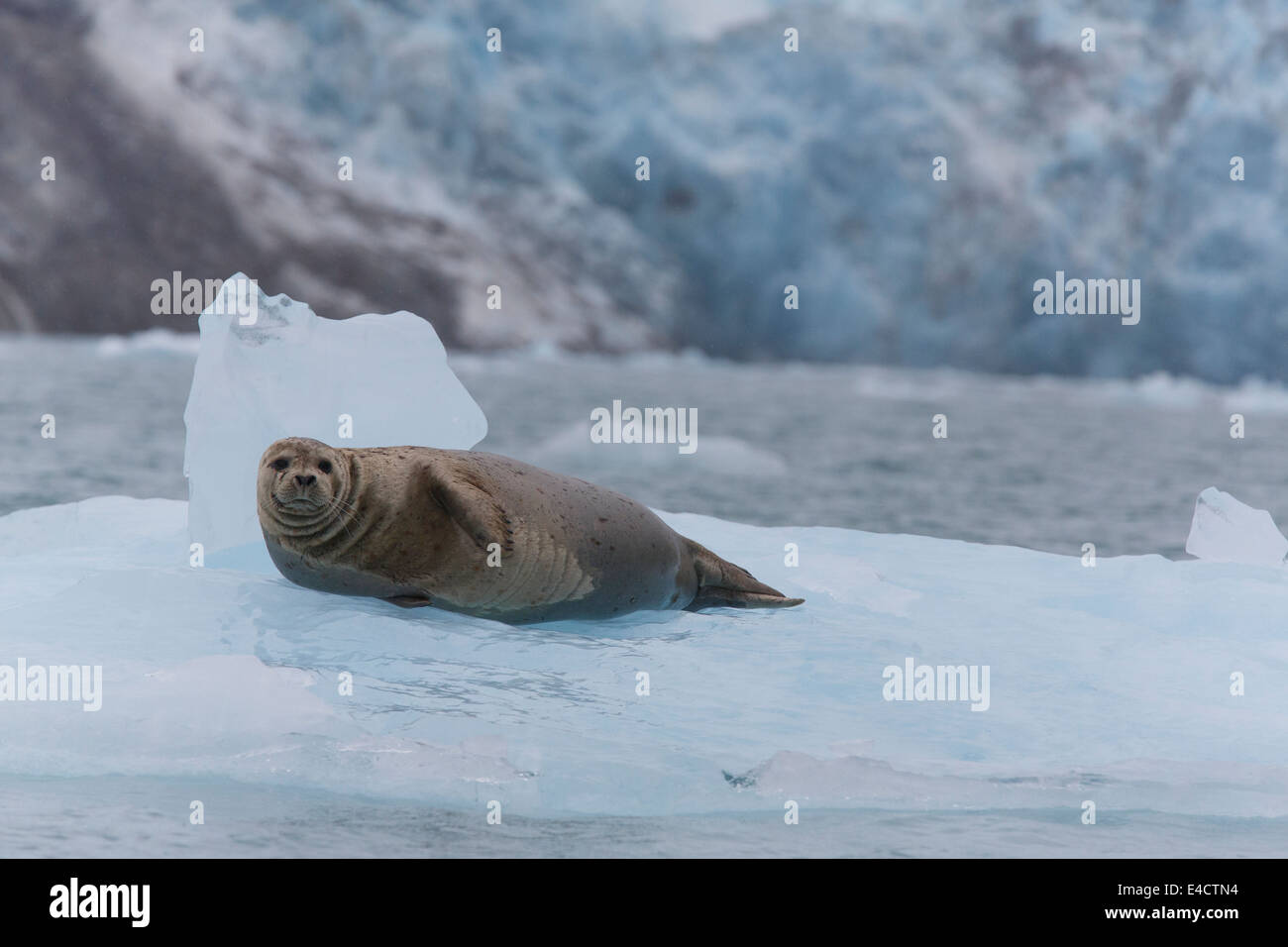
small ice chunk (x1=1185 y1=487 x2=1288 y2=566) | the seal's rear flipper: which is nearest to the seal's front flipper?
the seal's rear flipper

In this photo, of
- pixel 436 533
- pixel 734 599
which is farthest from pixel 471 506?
pixel 734 599

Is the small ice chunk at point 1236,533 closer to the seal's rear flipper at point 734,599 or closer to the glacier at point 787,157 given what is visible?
the seal's rear flipper at point 734,599

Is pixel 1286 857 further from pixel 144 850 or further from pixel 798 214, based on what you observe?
pixel 798 214

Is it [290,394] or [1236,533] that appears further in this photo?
[1236,533]

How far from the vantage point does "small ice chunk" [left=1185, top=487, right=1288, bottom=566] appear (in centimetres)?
730

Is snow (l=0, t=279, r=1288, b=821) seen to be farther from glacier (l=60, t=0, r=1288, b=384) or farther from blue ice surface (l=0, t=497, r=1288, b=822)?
glacier (l=60, t=0, r=1288, b=384)

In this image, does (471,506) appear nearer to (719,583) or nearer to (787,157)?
(719,583)

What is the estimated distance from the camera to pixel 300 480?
4422 millimetres

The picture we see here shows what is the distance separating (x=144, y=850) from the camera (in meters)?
2.93

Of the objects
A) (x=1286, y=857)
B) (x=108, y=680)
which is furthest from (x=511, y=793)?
(x=1286, y=857)

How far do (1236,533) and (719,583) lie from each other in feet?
11.3

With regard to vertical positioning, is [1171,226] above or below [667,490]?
above

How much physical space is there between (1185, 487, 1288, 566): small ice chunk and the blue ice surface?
1912mm

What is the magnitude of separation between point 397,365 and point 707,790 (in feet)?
11.4
